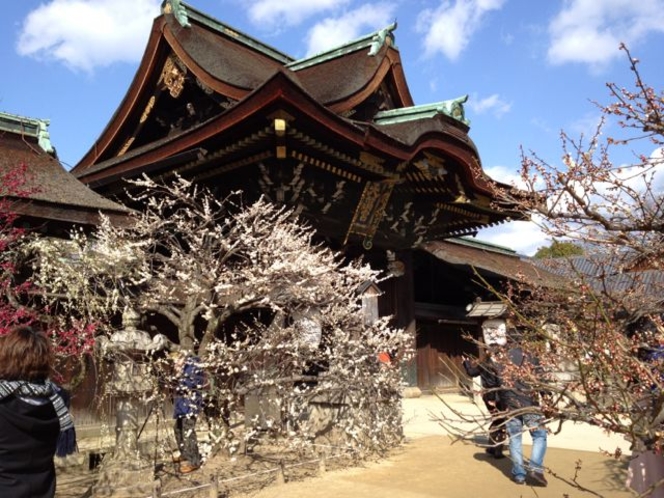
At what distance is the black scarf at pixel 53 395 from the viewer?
9.37 feet

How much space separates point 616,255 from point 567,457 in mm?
4714

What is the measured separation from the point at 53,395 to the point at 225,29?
40.9ft

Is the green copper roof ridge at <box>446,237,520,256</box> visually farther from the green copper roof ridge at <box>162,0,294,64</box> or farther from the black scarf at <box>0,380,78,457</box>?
the black scarf at <box>0,380,78,457</box>

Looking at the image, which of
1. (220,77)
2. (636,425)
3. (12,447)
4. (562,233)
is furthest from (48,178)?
(636,425)

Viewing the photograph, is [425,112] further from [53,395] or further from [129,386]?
[53,395]

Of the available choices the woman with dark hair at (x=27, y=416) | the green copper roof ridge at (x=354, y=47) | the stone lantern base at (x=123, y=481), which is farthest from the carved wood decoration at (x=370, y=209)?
the woman with dark hair at (x=27, y=416)

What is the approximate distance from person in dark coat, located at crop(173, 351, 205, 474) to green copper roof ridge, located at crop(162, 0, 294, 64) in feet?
27.8

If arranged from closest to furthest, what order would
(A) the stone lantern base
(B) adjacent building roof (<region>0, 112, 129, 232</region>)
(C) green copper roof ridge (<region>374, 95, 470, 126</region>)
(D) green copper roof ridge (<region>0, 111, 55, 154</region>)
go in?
1. (A) the stone lantern base
2. (B) adjacent building roof (<region>0, 112, 129, 232</region>)
3. (D) green copper roof ridge (<region>0, 111, 55, 154</region>)
4. (C) green copper roof ridge (<region>374, 95, 470, 126</region>)

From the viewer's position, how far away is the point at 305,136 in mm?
9125

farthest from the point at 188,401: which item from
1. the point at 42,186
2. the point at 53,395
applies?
the point at 42,186

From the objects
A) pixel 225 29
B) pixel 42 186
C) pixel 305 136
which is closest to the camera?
pixel 42 186

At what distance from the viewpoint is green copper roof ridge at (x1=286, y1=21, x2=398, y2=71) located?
12594 mm

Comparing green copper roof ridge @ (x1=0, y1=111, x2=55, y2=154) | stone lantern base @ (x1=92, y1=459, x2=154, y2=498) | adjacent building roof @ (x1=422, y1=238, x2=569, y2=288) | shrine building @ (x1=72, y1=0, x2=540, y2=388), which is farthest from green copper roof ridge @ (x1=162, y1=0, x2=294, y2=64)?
stone lantern base @ (x1=92, y1=459, x2=154, y2=498)

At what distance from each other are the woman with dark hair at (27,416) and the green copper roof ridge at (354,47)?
1094cm
